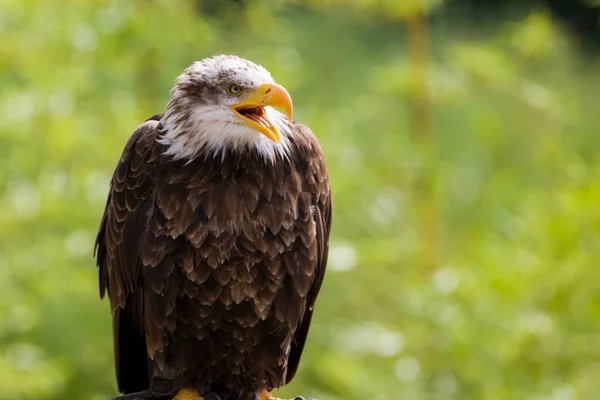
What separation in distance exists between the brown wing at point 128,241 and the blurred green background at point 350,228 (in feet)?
6.60

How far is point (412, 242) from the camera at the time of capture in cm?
664

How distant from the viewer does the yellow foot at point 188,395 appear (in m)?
3.29

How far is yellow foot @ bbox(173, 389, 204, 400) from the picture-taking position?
3.29 m

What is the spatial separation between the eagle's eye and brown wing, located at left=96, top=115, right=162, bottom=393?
29cm

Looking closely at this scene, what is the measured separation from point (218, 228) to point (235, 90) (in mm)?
407

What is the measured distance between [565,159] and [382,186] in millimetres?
1121

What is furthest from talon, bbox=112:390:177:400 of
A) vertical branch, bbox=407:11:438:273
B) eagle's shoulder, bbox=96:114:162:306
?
vertical branch, bbox=407:11:438:273

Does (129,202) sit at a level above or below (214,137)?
below

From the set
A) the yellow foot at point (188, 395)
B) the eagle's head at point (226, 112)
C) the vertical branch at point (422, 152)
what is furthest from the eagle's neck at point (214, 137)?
the vertical branch at point (422, 152)

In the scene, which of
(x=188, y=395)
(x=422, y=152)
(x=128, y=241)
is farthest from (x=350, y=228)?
(x=128, y=241)

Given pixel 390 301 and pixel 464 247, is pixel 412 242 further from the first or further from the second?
pixel 464 247

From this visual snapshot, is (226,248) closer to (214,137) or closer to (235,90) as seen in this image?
(214,137)

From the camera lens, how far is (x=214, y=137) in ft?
9.95

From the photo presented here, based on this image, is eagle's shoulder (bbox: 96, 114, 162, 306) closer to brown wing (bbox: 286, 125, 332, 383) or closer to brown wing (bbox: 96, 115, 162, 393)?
brown wing (bbox: 96, 115, 162, 393)
